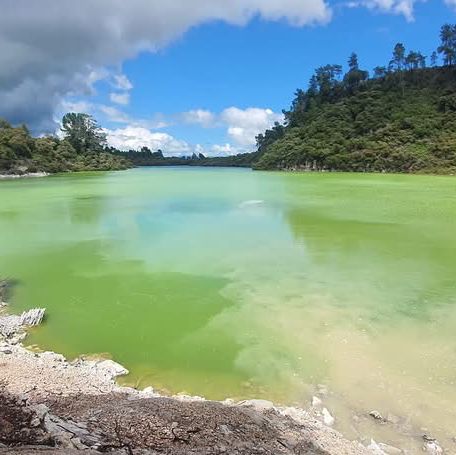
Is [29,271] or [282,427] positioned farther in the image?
[29,271]

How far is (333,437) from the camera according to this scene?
400 cm

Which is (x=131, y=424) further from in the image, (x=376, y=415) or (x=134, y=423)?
(x=376, y=415)

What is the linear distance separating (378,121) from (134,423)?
262ft

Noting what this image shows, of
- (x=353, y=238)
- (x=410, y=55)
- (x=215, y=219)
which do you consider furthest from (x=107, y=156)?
(x=353, y=238)

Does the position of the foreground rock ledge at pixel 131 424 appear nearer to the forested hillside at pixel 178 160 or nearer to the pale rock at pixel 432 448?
the pale rock at pixel 432 448

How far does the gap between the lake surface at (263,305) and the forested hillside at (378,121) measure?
5105 centimetres

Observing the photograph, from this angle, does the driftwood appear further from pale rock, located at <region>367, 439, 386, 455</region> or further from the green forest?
the green forest

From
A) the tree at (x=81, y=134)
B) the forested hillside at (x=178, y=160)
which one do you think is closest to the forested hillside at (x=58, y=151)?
the tree at (x=81, y=134)

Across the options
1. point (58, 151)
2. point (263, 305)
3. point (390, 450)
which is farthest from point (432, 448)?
point (58, 151)

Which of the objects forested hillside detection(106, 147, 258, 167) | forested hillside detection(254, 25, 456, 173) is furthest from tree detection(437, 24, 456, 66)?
forested hillside detection(106, 147, 258, 167)

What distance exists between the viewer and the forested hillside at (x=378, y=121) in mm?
63781

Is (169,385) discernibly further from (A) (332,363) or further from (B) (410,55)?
(B) (410,55)

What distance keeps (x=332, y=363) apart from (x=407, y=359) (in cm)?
114

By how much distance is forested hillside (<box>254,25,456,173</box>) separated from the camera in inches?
2511
